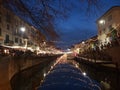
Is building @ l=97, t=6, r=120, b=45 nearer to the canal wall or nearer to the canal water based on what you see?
the canal water

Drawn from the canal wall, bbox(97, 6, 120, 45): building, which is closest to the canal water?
the canal wall

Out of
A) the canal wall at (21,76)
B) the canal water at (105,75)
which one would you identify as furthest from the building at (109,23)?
the canal wall at (21,76)

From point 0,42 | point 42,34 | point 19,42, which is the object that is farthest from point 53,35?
point 19,42

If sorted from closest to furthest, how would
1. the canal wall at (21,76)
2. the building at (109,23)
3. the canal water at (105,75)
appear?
the canal wall at (21,76)
the canal water at (105,75)
the building at (109,23)

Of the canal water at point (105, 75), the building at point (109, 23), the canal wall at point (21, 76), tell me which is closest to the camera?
the canal wall at point (21, 76)

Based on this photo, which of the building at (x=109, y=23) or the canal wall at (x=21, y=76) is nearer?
the canal wall at (x=21, y=76)

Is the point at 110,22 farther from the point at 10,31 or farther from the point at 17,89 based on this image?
the point at 17,89

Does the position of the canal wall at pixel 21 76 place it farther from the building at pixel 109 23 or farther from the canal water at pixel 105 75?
the building at pixel 109 23

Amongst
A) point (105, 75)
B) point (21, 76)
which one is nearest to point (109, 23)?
point (105, 75)

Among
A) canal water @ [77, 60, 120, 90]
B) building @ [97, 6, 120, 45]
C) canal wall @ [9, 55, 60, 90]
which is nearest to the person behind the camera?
canal wall @ [9, 55, 60, 90]

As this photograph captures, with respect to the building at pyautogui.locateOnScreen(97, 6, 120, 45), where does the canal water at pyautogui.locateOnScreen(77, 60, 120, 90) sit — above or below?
below

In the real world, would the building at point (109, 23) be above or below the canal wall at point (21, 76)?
above

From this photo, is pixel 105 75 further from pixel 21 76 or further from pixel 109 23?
pixel 109 23

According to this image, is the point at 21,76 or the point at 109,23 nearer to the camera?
the point at 21,76
